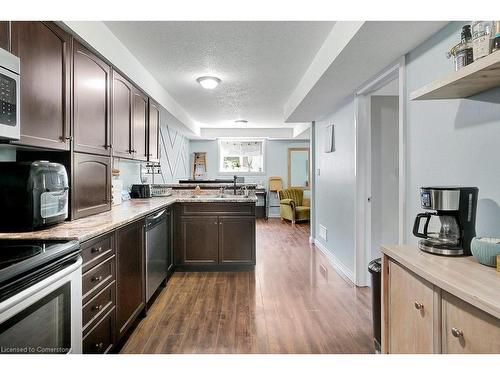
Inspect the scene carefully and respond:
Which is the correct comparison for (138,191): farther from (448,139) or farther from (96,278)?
(448,139)

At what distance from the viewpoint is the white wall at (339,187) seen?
3.37 metres

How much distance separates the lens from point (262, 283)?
125 inches

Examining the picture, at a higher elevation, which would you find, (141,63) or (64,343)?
(141,63)

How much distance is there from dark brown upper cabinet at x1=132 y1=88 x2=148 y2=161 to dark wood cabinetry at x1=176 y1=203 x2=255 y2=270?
786 millimetres

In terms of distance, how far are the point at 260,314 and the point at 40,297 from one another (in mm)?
1745

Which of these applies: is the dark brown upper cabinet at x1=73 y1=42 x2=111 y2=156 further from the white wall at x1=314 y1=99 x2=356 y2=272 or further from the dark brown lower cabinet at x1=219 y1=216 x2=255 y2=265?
the white wall at x1=314 y1=99 x2=356 y2=272

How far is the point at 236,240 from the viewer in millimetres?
3492

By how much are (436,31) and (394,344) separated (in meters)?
1.89

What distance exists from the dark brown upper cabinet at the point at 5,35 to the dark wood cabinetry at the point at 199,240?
238 cm

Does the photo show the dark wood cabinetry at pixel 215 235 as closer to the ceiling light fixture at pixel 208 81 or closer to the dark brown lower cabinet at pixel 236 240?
the dark brown lower cabinet at pixel 236 240

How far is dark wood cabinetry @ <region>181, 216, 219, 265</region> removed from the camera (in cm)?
348
